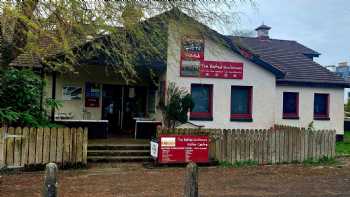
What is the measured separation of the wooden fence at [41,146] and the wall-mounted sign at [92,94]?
6.66 m

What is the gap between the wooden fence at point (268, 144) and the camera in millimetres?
14594

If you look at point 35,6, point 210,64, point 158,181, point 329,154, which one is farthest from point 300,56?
point 35,6

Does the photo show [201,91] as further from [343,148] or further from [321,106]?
[321,106]

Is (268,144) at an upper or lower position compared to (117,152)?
upper

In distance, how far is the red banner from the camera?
19078 mm

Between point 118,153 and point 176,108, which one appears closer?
point 118,153

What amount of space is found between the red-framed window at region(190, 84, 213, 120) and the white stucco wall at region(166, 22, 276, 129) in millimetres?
201

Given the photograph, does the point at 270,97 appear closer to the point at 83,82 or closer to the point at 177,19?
the point at 83,82

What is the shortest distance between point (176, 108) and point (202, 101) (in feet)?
7.77

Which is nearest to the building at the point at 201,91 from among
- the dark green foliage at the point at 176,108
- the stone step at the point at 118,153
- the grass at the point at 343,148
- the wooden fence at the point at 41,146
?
the dark green foliage at the point at 176,108

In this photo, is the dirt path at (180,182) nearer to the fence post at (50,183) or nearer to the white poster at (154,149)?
the white poster at (154,149)

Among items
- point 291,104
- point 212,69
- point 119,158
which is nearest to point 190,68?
point 212,69

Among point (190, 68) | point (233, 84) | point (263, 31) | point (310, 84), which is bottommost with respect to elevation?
point (233, 84)

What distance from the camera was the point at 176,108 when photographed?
17.3 m
